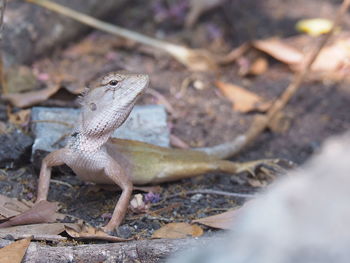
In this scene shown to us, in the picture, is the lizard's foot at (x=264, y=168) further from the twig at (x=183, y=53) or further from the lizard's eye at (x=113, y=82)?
the twig at (x=183, y=53)

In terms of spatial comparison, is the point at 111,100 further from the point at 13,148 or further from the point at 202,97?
the point at 202,97

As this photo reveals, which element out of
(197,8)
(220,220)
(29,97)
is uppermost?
(197,8)

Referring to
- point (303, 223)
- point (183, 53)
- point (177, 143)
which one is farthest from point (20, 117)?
point (303, 223)

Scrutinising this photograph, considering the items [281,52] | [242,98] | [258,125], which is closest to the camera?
[258,125]

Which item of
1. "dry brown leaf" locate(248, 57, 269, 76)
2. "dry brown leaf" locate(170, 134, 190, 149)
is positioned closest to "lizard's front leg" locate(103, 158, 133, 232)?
"dry brown leaf" locate(170, 134, 190, 149)

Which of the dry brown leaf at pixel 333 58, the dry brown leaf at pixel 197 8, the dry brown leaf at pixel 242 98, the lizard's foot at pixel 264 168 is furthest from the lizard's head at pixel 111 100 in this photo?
the dry brown leaf at pixel 197 8
